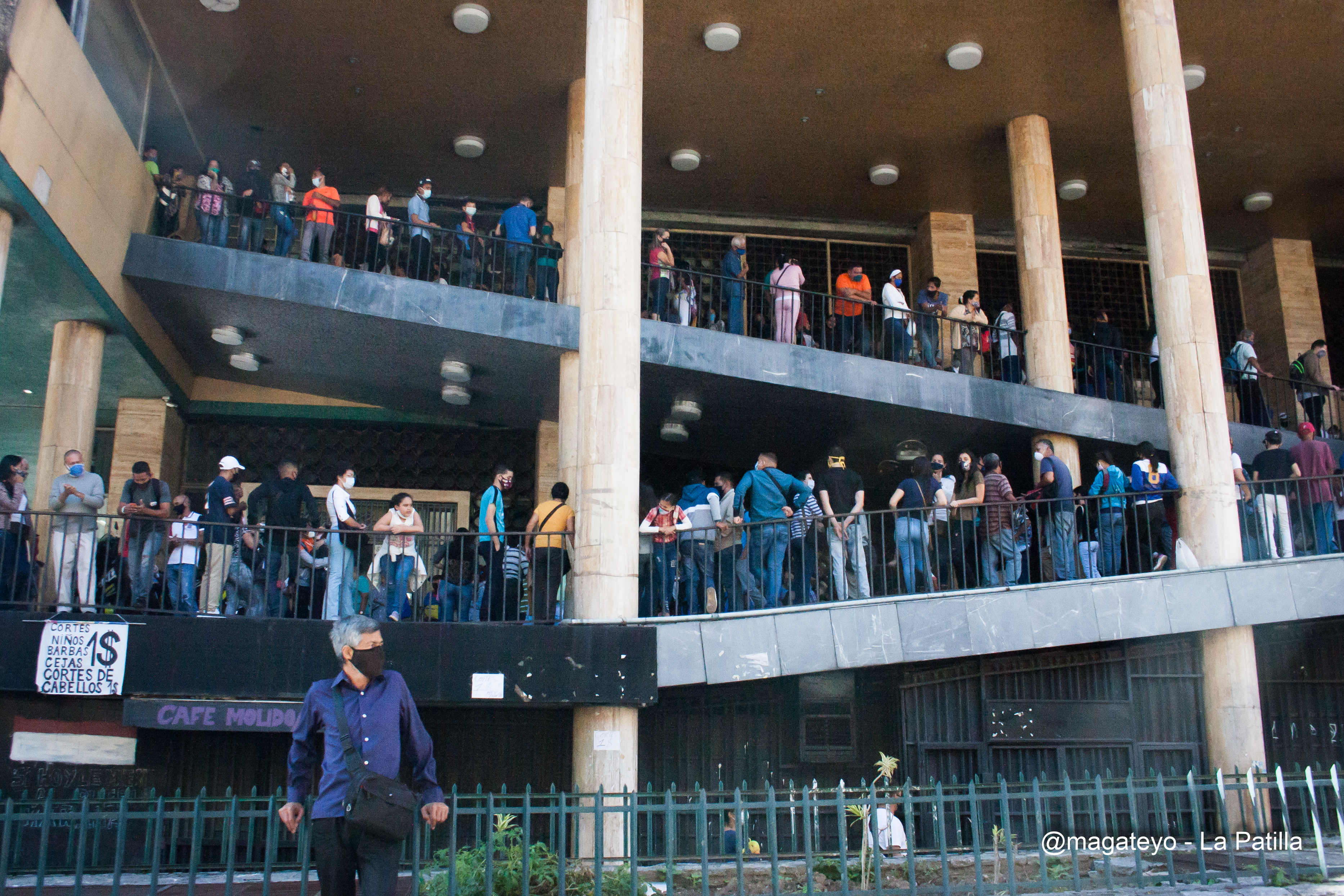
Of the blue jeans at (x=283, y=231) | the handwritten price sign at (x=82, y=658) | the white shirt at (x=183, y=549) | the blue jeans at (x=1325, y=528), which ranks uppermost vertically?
the blue jeans at (x=283, y=231)

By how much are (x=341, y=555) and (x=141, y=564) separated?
176 centimetres

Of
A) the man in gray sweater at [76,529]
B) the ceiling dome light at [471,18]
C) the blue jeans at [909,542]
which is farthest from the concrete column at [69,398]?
the blue jeans at [909,542]

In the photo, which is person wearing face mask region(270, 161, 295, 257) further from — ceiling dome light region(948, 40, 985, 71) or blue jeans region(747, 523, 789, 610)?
ceiling dome light region(948, 40, 985, 71)

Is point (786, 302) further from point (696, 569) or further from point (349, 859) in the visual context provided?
point (349, 859)

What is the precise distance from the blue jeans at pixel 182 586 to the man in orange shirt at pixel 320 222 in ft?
15.0

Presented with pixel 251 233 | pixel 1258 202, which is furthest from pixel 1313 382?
pixel 251 233

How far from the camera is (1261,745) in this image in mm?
11281

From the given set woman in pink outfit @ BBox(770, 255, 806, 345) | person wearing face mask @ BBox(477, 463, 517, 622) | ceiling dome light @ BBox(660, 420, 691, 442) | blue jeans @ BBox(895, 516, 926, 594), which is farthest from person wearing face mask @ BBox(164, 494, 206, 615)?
woman in pink outfit @ BBox(770, 255, 806, 345)

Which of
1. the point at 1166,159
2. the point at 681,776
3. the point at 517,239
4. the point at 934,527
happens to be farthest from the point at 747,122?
the point at 681,776

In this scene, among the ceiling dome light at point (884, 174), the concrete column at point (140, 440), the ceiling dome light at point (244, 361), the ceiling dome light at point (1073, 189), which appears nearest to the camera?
the ceiling dome light at point (244, 361)

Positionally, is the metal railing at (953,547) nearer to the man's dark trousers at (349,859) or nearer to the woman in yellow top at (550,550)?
the woman in yellow top at (550,550)

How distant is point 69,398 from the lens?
13016mm

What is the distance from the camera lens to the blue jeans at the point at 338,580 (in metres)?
10.5

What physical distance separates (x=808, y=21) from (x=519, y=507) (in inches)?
316
